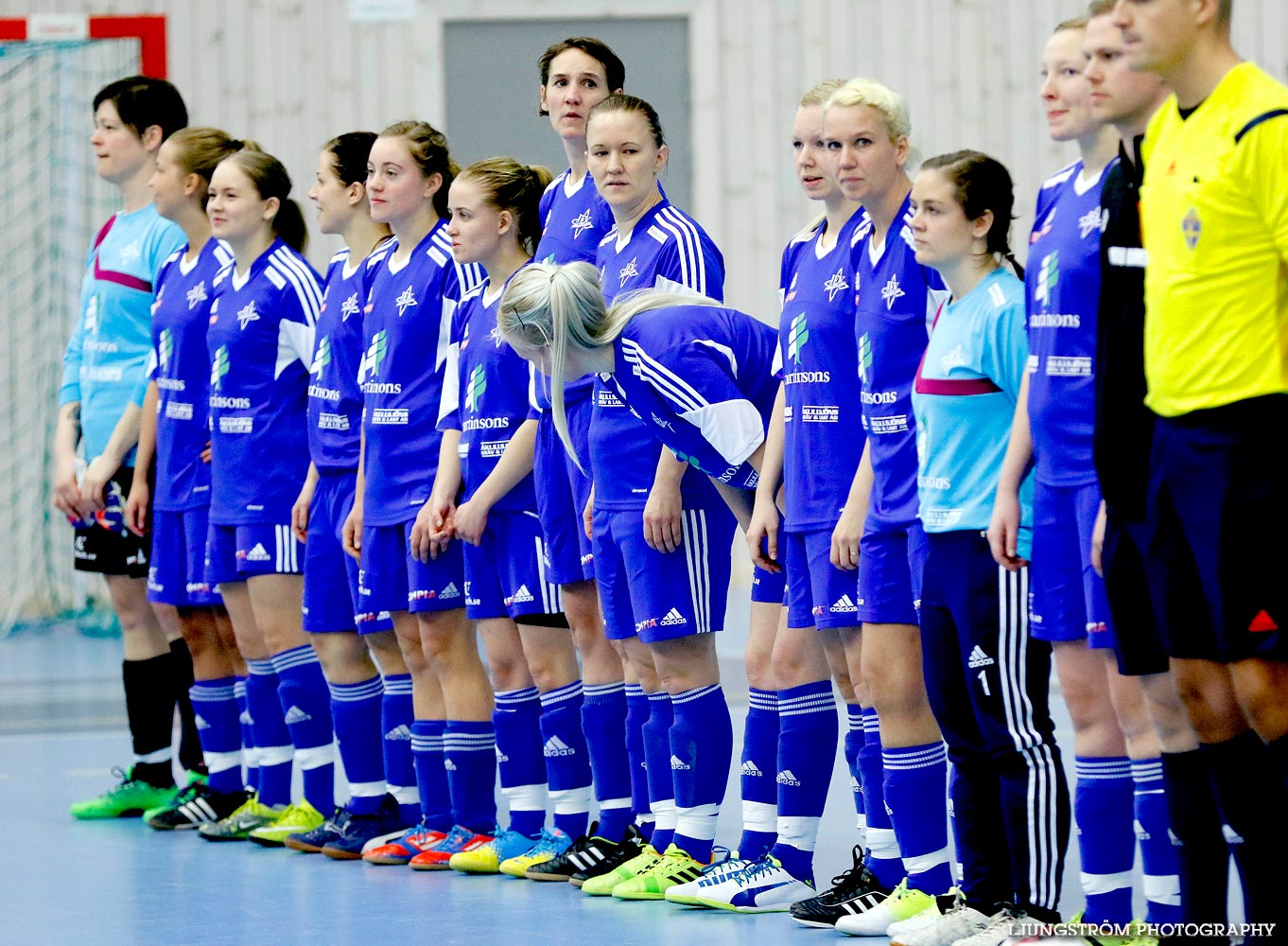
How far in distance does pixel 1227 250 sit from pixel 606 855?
2.48 m

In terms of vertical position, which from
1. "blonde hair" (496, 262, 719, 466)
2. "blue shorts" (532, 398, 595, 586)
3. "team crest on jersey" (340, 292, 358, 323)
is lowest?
"blue shorts" (532, 398, 595, 586)

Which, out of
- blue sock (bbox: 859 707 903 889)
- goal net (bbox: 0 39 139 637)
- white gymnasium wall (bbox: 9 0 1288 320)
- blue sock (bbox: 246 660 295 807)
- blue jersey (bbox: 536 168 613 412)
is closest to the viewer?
blue sock (bbox: 859 707 903 889)

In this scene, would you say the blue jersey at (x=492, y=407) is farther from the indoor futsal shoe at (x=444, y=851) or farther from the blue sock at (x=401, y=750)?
the indoor futsal shoe at (x=444, y=851)

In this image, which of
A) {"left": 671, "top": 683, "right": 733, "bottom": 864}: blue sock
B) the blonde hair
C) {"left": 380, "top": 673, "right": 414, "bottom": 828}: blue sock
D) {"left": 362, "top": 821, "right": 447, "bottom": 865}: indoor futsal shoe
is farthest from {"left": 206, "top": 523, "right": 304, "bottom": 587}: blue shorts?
{"left": 671, "top": 683, "right": 733, "bottom": 864}: blue sock

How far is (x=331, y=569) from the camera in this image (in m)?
5.21

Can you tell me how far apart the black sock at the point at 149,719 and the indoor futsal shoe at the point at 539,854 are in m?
1.63

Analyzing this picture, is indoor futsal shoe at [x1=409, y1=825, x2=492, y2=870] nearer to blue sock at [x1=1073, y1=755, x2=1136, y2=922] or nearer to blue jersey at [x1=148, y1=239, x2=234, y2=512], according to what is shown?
blue jersey at [x1=148, y1=239, x2=234, y2=512]

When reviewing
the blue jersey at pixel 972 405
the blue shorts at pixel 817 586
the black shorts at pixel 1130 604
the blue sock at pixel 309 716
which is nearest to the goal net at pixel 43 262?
A: the blue sock at pixel 309 716

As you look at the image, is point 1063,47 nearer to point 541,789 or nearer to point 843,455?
point 843,455

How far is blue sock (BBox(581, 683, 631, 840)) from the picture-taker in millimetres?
4703

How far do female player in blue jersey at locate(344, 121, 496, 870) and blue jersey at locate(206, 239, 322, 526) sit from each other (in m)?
0.38

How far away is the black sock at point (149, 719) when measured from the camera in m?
5.82

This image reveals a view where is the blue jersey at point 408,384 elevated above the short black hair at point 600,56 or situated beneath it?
situated beneath

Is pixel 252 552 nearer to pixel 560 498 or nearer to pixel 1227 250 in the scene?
pixel 560 498
